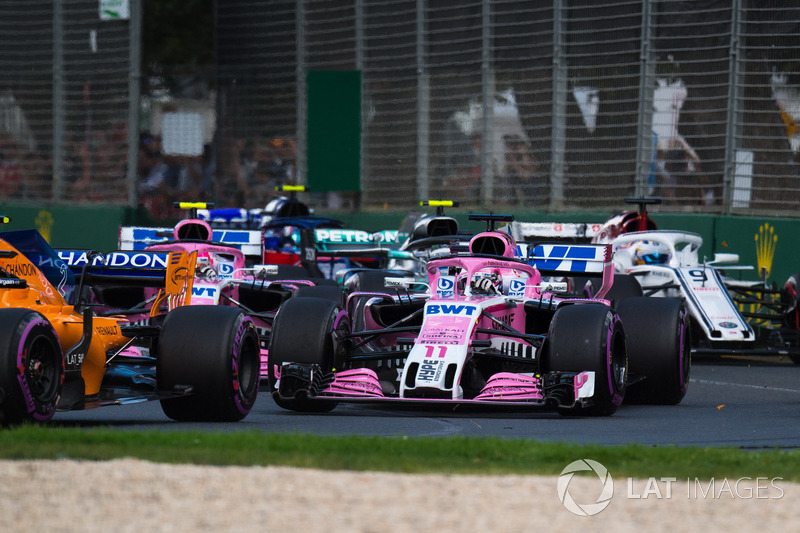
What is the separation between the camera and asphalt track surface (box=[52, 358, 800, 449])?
347 inches

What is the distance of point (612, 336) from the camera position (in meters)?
10.2

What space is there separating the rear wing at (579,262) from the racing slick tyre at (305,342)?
7.84ft

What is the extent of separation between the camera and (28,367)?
323 inches

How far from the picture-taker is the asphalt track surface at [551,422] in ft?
28.9

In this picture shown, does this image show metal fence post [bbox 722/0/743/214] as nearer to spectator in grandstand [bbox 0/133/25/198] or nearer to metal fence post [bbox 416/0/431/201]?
metal fence post [bbox 416/0/431/201]

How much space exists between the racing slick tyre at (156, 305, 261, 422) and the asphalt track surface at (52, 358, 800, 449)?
136 millimetres

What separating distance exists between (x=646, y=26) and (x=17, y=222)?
43.8 feet

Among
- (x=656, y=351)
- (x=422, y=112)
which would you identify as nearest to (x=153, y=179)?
(x=422, y=112)

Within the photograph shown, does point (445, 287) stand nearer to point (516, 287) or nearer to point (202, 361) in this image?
point (516, 287)

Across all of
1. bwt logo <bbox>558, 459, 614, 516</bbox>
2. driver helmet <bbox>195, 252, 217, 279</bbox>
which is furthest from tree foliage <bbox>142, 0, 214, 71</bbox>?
bwt logo <bbox>558, 459, 614, 516</bbox>

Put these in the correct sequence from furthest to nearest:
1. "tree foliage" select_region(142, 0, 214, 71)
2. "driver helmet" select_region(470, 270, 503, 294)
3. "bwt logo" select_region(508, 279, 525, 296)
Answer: "tree foliage" select_region(142, 0, 214, 71) → "bwt logo" select_region(508, 279, 525, 296) → "driver helmet" select_region(470, 270, 503, 294)

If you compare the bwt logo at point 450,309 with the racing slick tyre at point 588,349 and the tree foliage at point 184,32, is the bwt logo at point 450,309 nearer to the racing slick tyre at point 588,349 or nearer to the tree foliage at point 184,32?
the racing slick tyre at point 588,349

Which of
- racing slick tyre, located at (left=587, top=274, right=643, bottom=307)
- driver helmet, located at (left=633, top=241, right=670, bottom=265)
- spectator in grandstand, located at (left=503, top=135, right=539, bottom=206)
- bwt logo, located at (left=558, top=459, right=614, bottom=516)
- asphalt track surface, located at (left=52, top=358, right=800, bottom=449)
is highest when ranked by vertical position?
spectator in grandstand, located at (left=503, top=135, right=539, bottom=206)

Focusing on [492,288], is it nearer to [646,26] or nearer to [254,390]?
[254,390]
